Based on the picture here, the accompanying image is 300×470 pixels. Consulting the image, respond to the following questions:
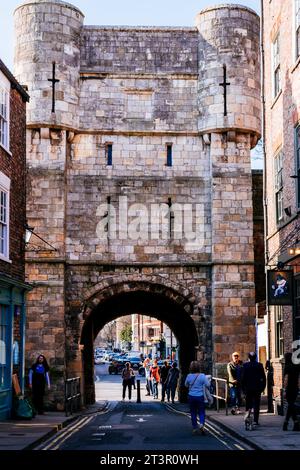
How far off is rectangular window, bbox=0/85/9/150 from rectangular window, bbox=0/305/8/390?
4.28 m

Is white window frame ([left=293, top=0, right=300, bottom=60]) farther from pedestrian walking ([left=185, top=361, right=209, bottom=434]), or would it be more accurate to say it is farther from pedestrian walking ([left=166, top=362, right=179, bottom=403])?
pedestrian walking ([left=166, top=362, right=179, bottom=403])

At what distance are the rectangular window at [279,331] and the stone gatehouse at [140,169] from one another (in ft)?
14.8

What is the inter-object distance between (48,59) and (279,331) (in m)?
12.7

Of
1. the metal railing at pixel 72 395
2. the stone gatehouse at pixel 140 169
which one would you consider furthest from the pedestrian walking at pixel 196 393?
the stone gatehouse at pixel 140 169

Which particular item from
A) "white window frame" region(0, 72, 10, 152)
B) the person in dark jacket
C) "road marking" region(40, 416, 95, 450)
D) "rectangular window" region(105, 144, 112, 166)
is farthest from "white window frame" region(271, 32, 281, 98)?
"road marking" region(40, 416, 95, 450)

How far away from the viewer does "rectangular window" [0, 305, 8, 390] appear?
2159cm

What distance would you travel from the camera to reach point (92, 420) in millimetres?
23125

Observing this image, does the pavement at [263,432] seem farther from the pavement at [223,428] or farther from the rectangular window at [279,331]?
the rectangular window at [279,331]

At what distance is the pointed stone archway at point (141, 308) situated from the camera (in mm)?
29594

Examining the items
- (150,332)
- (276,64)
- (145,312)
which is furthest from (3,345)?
(150,332)

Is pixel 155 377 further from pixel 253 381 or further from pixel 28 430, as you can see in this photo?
pixel 253 381

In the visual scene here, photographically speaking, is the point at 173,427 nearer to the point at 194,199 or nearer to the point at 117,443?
the point at 117,443

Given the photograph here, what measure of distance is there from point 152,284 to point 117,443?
1389 centimetres
